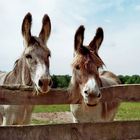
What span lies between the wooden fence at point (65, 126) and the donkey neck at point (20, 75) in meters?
1.24

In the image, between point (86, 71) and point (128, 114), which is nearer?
point (86, 71)

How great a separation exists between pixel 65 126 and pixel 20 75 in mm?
1997

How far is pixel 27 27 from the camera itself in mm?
5957

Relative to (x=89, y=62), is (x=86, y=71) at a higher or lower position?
lower

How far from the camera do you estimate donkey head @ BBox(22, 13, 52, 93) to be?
5602 mm

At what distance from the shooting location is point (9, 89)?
191 inches

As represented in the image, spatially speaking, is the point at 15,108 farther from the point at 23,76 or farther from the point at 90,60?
the point at 90,60

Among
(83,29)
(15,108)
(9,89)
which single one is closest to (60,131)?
(9,89)

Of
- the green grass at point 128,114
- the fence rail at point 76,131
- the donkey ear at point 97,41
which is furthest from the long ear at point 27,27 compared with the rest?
the green grass at point 128,114

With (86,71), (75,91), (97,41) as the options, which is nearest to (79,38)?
(97,41)

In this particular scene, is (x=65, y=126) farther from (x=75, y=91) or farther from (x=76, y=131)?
(x=75, y=91)

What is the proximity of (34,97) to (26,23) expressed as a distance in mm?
1394

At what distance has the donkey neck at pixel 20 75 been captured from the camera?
20.6 feet

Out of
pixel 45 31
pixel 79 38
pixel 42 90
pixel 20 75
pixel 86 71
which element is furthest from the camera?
pixel 20 75
